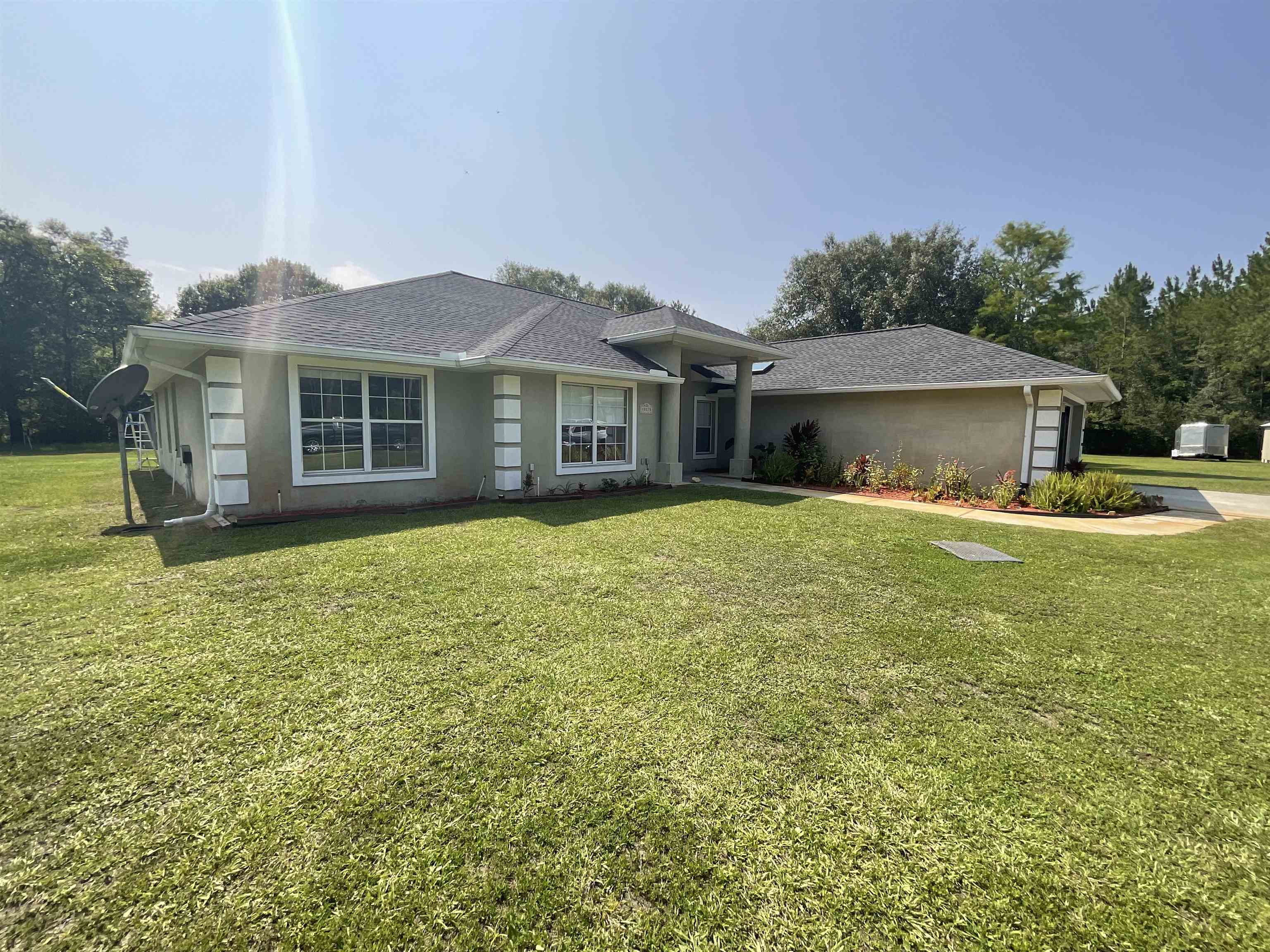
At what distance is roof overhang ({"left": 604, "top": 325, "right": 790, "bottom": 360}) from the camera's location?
11406 mm

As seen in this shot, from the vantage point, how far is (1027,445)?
11.4 meters

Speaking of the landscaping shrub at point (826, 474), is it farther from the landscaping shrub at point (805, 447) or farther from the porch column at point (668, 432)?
the porch column at point (668, 432)

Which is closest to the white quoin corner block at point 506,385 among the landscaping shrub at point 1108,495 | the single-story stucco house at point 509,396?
the single-story stucco house at point 509,396

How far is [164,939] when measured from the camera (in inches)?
65.6

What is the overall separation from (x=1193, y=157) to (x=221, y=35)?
995 inches

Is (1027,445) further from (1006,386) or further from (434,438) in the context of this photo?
(434,438)

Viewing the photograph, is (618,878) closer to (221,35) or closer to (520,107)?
(221,35)

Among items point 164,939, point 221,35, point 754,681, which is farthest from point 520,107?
point 164,939

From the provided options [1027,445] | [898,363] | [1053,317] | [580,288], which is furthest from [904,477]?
[580,288]

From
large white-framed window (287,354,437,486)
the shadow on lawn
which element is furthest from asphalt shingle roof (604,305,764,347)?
large white-framed window (287,354,437,486)

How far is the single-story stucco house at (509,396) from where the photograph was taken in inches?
314

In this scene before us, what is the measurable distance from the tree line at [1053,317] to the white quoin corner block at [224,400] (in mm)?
31249

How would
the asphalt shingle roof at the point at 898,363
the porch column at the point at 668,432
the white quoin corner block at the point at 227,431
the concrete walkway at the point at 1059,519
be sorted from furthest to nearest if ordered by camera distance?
the porch column at the point at 668,432
the asphalt shingle roof at the point at 898,363
the concrete walkway at the point at 1059,519
the white quoin corner block at the point at 227,431

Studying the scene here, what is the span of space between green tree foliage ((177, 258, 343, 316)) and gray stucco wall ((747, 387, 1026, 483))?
36028 millimetres
